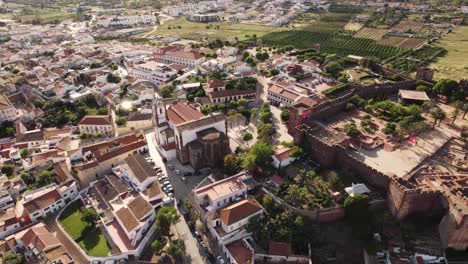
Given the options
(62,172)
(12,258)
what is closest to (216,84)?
(62,172)

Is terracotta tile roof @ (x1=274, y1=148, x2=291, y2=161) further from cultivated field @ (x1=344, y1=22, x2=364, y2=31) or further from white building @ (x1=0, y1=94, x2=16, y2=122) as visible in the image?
cultivated field @ (x1=344, y1=22, x2=364, y2=31)

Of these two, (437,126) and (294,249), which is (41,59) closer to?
(294,249)

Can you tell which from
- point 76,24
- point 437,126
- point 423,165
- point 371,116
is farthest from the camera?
point 76,24

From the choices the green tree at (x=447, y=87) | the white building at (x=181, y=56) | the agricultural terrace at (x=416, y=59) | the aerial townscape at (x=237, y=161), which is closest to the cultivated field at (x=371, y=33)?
the agricultural terrace at (x=416, y=59)

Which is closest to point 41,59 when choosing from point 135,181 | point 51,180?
point 51,180

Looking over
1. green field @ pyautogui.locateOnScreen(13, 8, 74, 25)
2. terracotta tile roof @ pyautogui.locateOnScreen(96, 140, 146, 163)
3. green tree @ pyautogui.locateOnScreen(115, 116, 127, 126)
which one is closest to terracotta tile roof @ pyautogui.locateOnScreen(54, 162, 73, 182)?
terracotta tile roof @ pyautogui.locateOnScreen(96, 140, 146, 163)

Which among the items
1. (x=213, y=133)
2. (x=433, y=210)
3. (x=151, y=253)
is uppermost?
(x=213, y=133)

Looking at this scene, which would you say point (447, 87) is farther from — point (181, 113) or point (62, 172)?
point (62, 172)

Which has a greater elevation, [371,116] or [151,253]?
[371,116]
